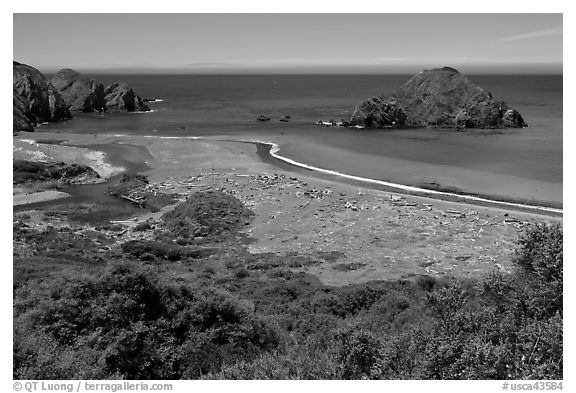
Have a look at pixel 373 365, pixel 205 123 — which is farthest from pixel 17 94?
pixel 373 365

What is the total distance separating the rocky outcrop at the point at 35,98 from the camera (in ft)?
269

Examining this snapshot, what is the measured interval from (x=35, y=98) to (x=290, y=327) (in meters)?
84.7

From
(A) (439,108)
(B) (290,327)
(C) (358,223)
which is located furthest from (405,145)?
(B) (290,327)

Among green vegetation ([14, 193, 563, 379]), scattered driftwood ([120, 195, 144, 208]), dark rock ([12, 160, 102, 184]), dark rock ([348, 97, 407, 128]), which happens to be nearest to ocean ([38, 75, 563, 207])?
dark rock ([348, 97, 407, 128])

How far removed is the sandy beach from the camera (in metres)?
23.6

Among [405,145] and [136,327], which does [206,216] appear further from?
[405,145]

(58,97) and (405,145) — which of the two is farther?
Answer: (58,97)

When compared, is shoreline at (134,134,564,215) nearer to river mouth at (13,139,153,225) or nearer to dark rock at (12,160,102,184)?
river mouth at (13,139,153,225)

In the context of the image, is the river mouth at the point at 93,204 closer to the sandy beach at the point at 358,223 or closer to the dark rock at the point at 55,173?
the dark rock at the point at 55,173

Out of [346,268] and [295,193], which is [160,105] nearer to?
[295,193]

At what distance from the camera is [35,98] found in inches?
3334

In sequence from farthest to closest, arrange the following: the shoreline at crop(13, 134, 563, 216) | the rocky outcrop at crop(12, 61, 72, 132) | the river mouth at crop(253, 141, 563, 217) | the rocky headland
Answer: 1. the rocky outcrop at crop(12, 61, 72, 132)
2. the rocky headland
3. the shoreline at crop(13, 134, 563, 216)
4. the river mouth at crop(253, 141, 563, 217)

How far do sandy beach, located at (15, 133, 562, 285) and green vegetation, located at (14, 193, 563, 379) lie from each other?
163 inches

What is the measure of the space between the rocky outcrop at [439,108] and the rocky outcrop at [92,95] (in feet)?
170
